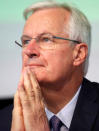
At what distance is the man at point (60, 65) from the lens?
4.23ft

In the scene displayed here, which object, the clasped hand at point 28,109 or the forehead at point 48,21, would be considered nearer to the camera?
the clasped hand at point 28,109

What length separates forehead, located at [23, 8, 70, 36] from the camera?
4.38 feet

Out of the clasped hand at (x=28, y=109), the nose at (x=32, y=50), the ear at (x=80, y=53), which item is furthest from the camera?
the ear at (x=80, y=53)

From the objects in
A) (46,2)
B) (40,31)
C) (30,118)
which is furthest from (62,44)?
(30,118)

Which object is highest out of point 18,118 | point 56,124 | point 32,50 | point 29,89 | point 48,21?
point 48,21

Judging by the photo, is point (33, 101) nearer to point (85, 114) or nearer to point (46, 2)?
point (85, 114)

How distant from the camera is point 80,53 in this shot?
4.64 feet

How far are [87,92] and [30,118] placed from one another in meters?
0.38

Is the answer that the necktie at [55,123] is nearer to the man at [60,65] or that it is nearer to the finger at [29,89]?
the man at [60,65]

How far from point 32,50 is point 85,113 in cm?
36

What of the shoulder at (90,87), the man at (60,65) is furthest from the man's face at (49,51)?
the shoulder at (90,87)

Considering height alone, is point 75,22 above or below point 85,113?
above

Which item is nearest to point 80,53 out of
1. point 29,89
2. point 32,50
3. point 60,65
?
point 60,65

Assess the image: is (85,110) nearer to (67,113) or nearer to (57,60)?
(67,113)
